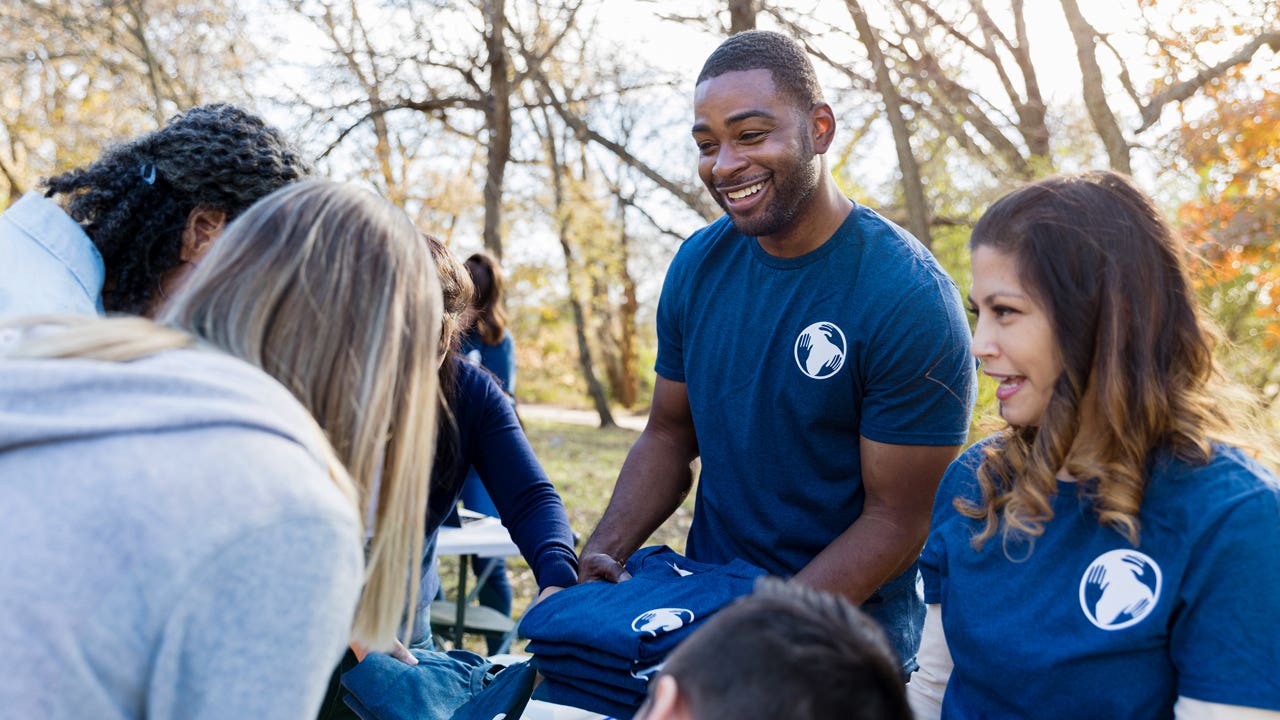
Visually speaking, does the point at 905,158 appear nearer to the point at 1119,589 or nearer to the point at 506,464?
the point at 506,464

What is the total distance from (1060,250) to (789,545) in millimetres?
950

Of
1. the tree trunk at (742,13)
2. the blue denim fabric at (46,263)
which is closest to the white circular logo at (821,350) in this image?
the blue denim fabric at (46,263)

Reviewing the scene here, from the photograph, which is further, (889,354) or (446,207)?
(446,207)

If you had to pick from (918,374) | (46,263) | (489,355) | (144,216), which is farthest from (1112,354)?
(489,355)

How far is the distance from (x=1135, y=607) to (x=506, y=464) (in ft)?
5.08

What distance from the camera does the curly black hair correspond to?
2.11 m

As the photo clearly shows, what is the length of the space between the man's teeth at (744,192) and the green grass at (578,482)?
2.56m

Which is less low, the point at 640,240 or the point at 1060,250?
the point at 1060,250

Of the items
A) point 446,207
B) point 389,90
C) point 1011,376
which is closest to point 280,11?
point 389,90

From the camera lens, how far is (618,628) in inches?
72.6

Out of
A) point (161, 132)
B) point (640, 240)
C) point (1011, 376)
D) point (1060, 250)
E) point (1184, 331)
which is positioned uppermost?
point (161, 132)

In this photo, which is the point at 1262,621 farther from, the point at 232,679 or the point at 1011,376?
the point at 232,679

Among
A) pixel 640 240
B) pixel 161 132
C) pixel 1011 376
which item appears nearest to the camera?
pixel 1011 376

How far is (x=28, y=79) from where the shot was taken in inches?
638
